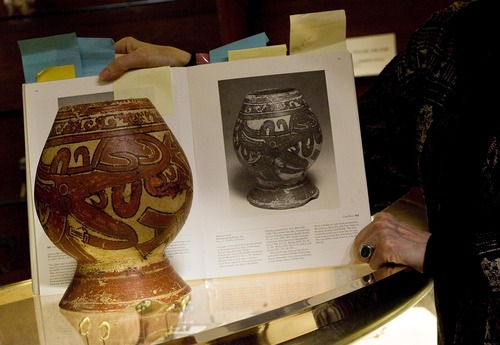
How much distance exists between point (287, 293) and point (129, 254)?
0.16 meters

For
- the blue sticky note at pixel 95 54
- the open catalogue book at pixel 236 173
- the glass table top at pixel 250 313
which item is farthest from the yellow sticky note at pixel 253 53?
the glass table top at pixel 250 313

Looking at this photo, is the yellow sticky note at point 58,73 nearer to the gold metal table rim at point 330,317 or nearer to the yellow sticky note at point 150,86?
the yellow sticky note at point 150,86

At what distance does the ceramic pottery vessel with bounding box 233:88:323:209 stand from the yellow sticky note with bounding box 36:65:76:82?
0.22 meters

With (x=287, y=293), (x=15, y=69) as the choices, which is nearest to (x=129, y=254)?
(x=287, y=293)

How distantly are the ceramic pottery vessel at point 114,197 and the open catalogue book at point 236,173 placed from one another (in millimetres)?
127

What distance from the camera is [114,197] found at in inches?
27.5

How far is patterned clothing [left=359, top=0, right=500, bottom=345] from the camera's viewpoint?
82 centimetres

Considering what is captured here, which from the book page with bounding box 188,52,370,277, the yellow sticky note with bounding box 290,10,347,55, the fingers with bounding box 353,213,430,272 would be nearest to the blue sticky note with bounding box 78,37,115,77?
the book page with bounding box 188,52,370,277

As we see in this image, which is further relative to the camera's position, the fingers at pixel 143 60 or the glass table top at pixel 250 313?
the fingers at pixel 143 60

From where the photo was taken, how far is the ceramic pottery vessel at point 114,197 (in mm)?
703

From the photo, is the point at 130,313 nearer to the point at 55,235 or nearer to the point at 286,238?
the point at 55,235

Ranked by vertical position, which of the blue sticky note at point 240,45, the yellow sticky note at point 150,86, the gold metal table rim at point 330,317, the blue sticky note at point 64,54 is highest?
the blue sticky note at point 64,54

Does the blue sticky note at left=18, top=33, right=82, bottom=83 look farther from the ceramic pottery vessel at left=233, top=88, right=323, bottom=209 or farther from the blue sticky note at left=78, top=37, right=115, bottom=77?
the ceramic pottery vessel at left=233, top=88, right=323, bottom=209

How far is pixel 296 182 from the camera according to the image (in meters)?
0.91
